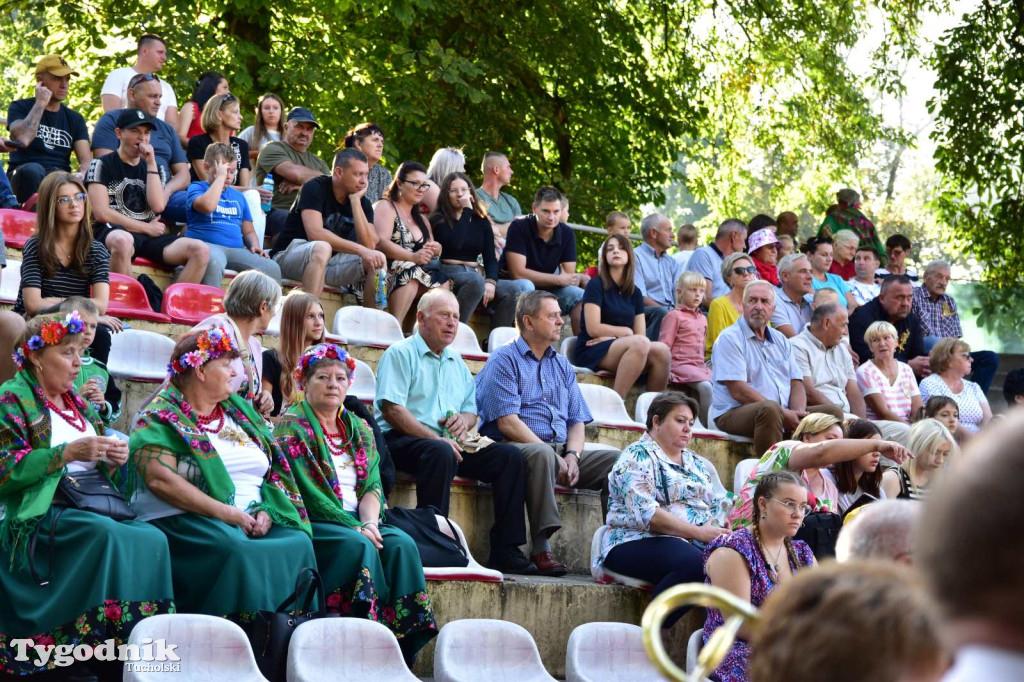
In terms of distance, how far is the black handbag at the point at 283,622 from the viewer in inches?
160

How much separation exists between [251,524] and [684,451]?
216 cm

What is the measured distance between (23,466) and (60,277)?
7.32 feet

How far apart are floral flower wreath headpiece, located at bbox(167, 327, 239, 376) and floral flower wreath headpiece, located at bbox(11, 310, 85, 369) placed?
1.19 ft

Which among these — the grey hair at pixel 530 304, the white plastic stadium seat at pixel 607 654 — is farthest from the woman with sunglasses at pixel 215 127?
the white plastic stadium seat at pixel 607 654

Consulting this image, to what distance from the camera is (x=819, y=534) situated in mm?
5578

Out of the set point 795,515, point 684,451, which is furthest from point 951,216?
point 795,515

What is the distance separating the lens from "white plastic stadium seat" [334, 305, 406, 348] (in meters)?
7.34

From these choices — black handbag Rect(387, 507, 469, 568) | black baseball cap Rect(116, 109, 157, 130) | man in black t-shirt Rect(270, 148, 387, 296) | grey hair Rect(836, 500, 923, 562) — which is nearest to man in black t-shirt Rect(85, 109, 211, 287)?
black baseball cap Rect(116, 109, 157, 130)

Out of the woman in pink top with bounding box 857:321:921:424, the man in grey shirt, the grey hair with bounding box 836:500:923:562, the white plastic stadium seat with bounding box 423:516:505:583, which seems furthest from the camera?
the man in grey shirt

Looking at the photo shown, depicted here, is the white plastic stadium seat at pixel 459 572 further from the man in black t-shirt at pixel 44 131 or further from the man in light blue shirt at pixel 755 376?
the man in black t-shirt at pixel 44 131

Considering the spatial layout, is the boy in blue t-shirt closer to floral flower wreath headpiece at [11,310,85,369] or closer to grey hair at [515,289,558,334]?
grey hair at [515,289,558,334]

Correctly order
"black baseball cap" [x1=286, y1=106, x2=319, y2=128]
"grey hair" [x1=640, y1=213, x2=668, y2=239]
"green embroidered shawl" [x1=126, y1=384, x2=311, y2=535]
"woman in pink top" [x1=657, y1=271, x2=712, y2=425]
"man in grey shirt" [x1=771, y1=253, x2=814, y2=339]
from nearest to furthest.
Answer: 1. "green embroidered shawl" [x1=126, y1=384, x2=311, y2=535]
2. "woman in pink top" [x1=657, y1=271, x2=712, y2=425]
3. "man in grey shirt" [x1=771, y1=253, x2=814, y2=339]
4. "black baseball cap" [x1=286, y1=106, x2=319, y2=128]
5. "grey hair" [x1=640, y1=213, x2=668, y2=239]

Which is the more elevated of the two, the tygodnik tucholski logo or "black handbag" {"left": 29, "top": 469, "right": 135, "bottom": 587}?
"black handbag" {"left": 29, "top": 469, "right": 135, "bottom": 587}

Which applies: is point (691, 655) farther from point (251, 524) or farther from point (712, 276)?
point (712, 276)
